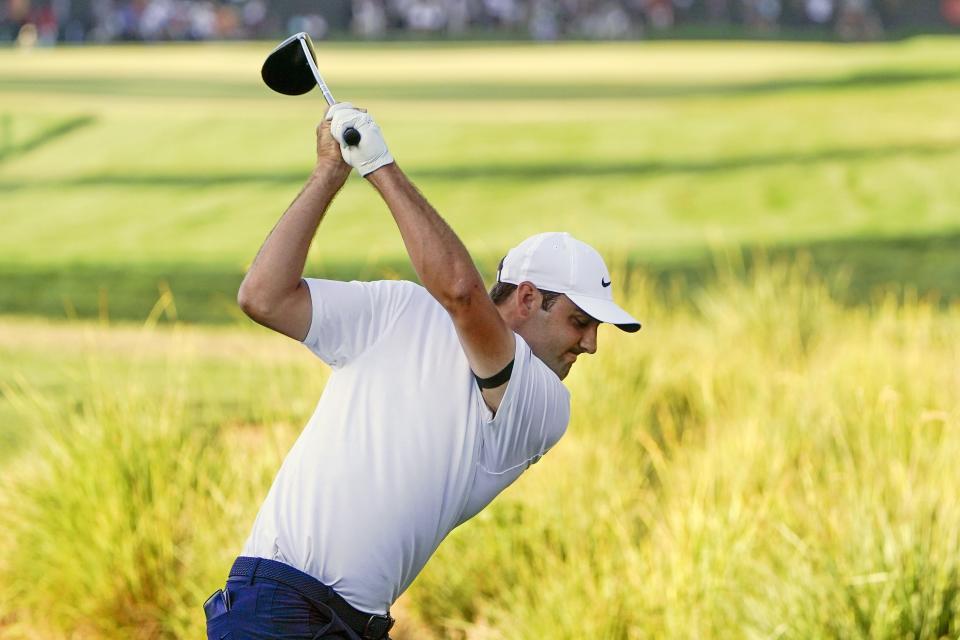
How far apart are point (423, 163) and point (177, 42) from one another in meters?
27.7

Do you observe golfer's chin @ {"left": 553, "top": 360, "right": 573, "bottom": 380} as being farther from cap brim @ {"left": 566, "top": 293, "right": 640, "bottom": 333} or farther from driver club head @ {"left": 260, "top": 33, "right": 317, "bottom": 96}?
driver club head @ {"left": 260, "top": 33, "right": 317, "bottom": 96}

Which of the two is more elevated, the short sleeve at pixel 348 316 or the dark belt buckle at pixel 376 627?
the short sleeve at pixel 348 316

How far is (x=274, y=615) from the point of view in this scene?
12.0 feet

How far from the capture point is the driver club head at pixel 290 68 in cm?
401

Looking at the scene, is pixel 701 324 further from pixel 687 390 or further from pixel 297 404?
pixel 297 404

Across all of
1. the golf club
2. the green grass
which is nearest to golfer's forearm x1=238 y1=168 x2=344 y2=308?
the golf club

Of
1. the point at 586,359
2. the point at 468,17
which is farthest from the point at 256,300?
the point at 468,17

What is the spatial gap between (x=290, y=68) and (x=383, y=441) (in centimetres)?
116

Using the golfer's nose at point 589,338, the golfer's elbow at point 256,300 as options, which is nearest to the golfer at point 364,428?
the golfer's elbow at point 256,300

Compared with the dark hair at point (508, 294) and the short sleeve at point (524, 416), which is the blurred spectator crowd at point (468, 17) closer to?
the dark hair at point (508, 294)

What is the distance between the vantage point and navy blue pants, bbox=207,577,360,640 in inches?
143

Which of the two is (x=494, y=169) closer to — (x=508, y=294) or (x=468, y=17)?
(x=508, y=294)

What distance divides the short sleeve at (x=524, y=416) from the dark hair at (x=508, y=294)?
0.18m

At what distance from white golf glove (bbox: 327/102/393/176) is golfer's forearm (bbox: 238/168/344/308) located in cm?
19
